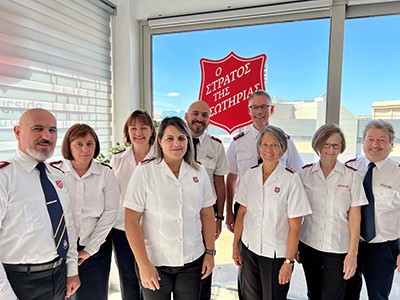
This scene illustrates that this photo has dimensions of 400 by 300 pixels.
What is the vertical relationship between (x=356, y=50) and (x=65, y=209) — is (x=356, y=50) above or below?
above

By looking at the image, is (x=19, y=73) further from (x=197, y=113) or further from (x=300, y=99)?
(x=300, y=99)

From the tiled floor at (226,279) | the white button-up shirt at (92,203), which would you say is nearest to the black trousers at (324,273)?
the tiled floor at (226,279)

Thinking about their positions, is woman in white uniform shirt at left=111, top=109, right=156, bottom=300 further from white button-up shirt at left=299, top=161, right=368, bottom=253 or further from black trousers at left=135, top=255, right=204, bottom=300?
white button-up shirt at left=299, top=161, right=368, bottom=253

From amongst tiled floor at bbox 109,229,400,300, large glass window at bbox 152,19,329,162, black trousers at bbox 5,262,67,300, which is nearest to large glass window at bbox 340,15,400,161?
large glass window at bbox 152,19,329,162

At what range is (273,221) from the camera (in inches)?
68.2

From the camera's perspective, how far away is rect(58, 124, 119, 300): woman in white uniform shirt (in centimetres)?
171

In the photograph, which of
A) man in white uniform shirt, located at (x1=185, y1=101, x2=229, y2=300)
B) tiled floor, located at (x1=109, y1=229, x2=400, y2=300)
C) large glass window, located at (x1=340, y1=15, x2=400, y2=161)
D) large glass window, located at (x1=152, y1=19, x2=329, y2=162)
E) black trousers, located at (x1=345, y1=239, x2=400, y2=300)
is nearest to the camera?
black trousers, located at (x1=345, y1=239, x2=400, y2=300)

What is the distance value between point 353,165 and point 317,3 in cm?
140

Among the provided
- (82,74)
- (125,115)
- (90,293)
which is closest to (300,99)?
(125,115)

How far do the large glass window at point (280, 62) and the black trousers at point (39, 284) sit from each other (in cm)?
195

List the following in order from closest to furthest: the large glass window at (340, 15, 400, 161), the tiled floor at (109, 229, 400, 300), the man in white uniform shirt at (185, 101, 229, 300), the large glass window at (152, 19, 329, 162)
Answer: the man in white uniform shirt at (185, 101, 229, 300) < the large glass window at (340, 15, 400, 161) < the large glass window at (152, 19, 329, 162) < the tiled floor at (109, 229, 400, 300)

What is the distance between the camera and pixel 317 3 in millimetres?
2422

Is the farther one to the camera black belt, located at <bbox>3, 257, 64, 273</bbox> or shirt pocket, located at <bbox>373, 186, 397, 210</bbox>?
shirt pocket, located at <bbox>373, 186, 397, 210</bbox>

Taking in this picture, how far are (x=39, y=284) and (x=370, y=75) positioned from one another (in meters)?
2.78
